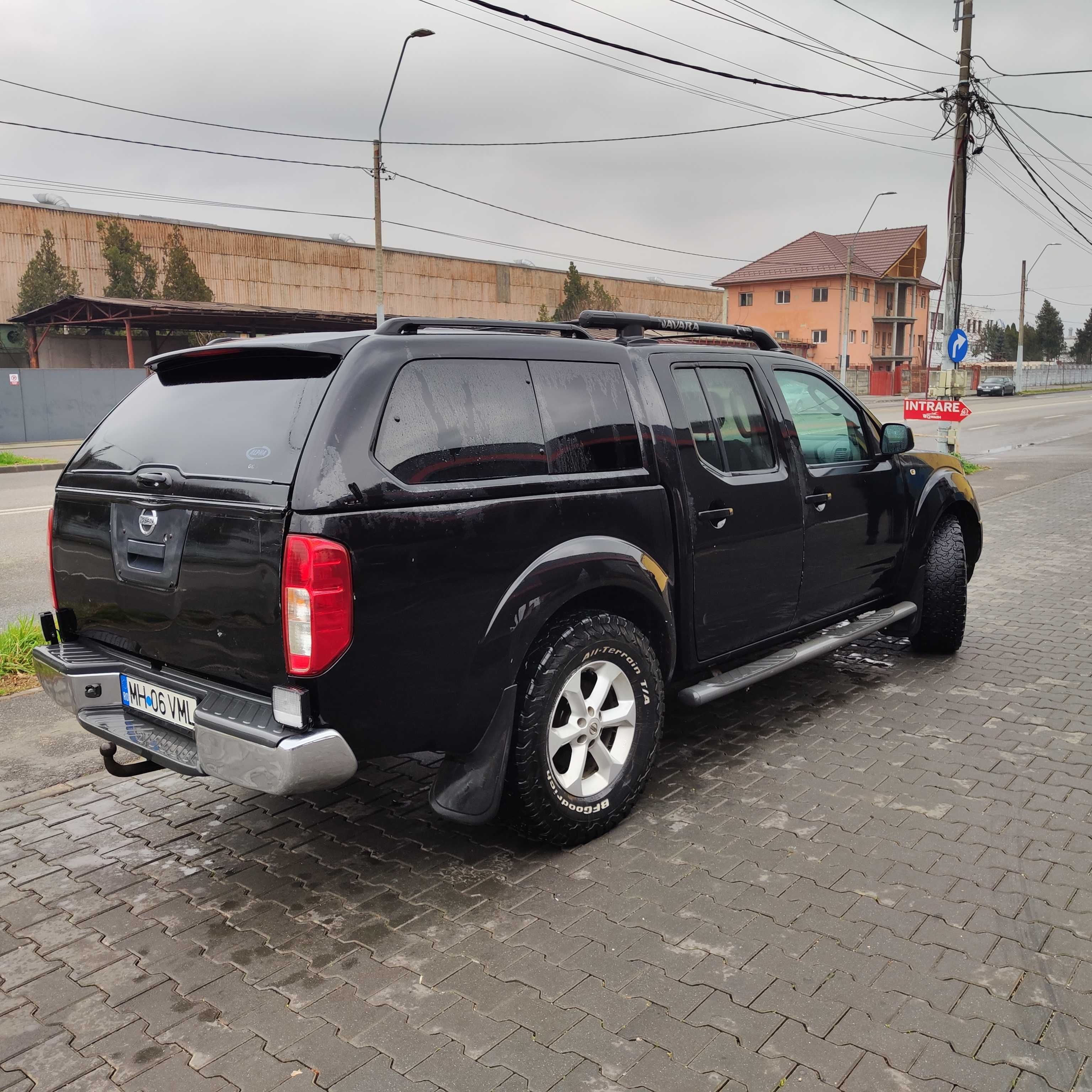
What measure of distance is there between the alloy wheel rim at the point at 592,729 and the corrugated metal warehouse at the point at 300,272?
1631 inches

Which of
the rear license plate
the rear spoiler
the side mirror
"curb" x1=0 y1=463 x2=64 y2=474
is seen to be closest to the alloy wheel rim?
the rear license plate

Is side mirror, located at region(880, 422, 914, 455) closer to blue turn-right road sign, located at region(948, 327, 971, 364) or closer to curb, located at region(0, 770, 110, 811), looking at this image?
curb, located at region(0, 770, 110, 811)

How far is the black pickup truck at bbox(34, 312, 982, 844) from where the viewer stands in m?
2.95

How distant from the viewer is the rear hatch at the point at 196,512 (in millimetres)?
2992

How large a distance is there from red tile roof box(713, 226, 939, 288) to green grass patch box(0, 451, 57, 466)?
5682cm

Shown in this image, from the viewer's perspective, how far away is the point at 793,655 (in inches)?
186

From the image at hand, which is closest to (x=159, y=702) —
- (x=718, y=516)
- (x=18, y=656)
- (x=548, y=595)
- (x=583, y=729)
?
(x=548, y=595)

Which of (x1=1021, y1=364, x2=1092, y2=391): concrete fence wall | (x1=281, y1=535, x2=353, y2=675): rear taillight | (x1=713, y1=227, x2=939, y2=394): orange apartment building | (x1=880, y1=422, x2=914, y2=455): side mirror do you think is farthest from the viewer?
(x1=1021, y1=364, x2=1092, y2=391): concrete fence wall

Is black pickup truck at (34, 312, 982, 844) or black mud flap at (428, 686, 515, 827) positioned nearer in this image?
black pickup truck at (34, 312, 982, 844)

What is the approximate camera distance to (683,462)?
411 centimetres

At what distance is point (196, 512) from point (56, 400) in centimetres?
2764

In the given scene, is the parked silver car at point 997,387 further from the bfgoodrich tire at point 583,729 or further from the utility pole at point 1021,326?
the bfgoodrich tire at point 583,729

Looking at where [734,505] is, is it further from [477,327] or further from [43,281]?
[43,281]

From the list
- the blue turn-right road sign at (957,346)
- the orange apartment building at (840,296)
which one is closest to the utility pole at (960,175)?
the blue turn-right road sign at (957,346)
